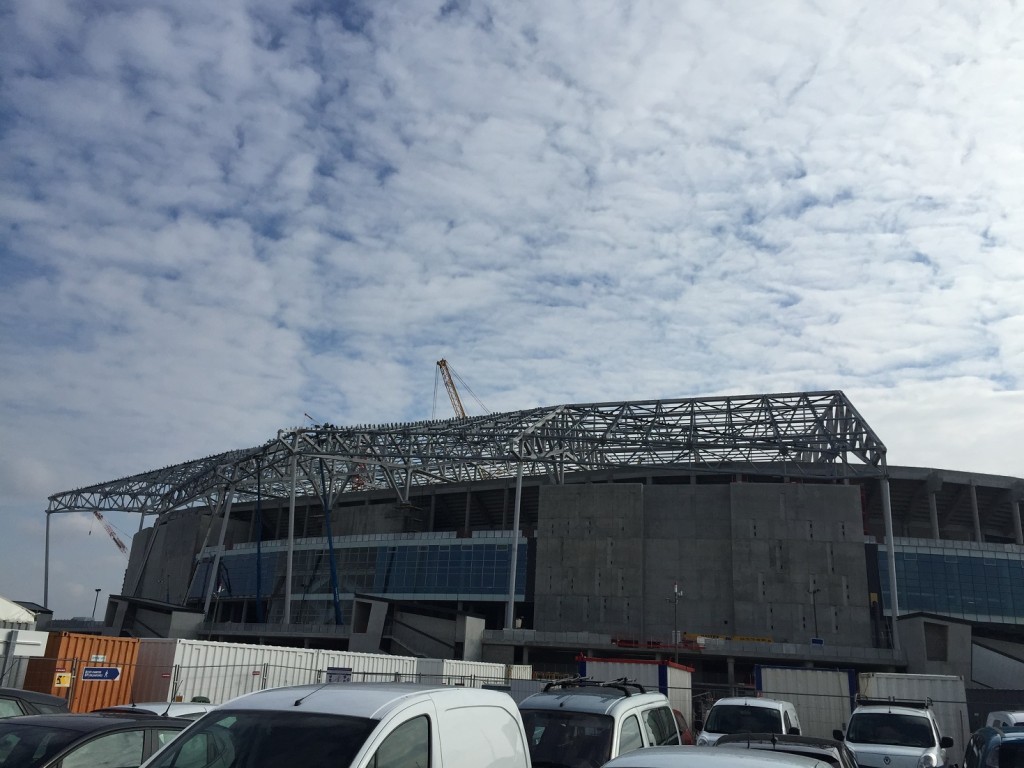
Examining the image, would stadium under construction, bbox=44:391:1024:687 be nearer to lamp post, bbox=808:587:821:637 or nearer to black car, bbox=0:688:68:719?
lamp post, bbox=808:587:821:637

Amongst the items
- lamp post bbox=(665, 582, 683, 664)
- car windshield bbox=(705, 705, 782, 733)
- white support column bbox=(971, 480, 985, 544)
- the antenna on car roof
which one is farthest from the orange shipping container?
white support column bbox=(971, 480, 985, 544)

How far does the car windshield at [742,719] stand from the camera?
674 inches

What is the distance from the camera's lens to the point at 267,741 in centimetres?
577

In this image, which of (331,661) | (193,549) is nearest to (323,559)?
(193,549)

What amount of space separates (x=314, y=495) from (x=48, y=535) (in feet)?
141

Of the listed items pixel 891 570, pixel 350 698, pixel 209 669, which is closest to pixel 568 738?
pixel 350 698

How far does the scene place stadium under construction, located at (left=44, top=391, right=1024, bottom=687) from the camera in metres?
64.4

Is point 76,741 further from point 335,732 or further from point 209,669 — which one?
point 209,669

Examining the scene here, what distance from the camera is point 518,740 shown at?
7.38 metres

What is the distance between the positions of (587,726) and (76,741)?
17.5 ft

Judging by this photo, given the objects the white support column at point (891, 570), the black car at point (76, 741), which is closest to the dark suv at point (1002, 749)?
the black car at point (76, 741)

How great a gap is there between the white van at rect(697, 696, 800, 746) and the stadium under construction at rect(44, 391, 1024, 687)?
45.3 meters

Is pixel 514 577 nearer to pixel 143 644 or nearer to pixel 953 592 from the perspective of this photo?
pixel 953 592

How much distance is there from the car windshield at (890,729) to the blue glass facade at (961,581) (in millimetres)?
56026
